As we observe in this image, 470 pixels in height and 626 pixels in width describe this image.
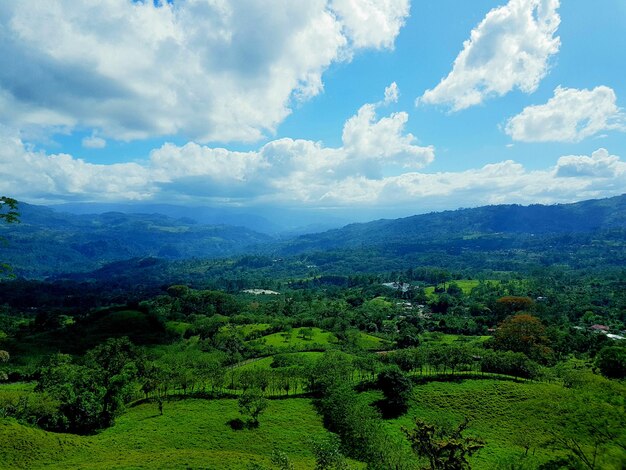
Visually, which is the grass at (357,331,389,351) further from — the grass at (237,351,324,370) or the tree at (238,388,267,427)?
the tree at (238,388,267,427)

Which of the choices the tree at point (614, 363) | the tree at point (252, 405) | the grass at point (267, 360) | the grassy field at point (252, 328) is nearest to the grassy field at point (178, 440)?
the tree at point (252, 405)

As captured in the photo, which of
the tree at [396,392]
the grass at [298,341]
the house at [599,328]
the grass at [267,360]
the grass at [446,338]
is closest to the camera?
→ the tree at [396,392]

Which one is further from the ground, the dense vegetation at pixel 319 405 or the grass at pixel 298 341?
the dense vegetation at pixel 319 405

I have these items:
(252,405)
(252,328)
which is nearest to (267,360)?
(252,328)

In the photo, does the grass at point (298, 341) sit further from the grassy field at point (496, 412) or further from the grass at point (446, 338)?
the grassy field at point (496, 412)

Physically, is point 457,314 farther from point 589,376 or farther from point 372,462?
point 372,462

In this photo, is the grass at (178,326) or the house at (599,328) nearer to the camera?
the house at (599,328)

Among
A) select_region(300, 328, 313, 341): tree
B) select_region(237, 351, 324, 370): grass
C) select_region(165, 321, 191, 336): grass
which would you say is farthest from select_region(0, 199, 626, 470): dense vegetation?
select_region(165, 321, 191, 336): grass
